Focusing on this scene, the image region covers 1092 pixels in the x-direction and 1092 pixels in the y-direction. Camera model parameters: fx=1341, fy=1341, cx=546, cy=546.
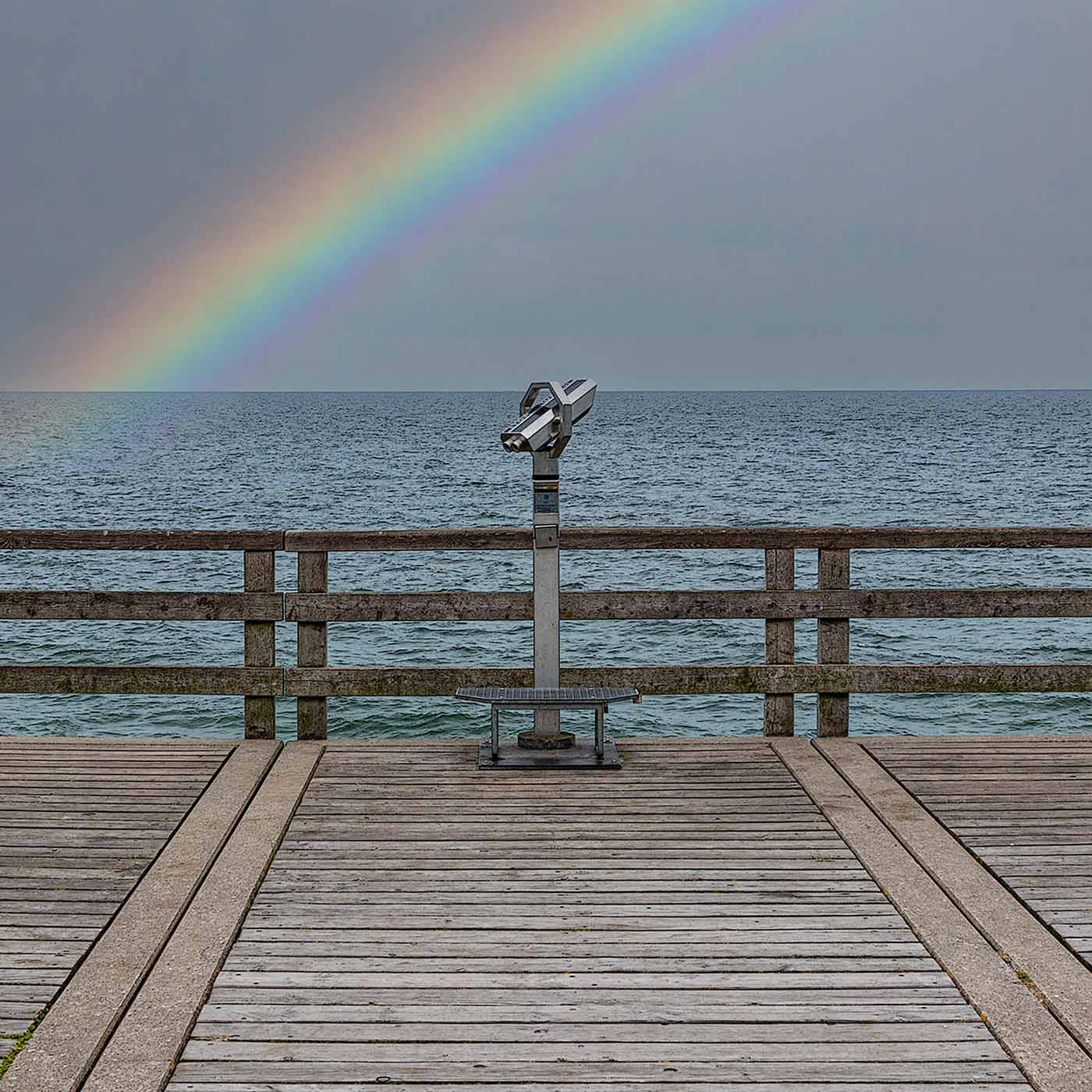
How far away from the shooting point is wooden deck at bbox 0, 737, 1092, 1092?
9.61ft

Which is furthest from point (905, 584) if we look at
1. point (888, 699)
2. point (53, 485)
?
point (53, 485)

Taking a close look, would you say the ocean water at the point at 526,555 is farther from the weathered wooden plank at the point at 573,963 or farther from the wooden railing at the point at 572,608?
the weathered wooden plank at the point at 573,963

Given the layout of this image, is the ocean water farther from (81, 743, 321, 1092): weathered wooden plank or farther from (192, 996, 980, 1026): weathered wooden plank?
(192, 996, 980, 1026): weathered wooden plank

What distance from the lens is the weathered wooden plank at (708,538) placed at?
5.61 metres

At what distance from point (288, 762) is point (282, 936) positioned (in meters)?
1.84

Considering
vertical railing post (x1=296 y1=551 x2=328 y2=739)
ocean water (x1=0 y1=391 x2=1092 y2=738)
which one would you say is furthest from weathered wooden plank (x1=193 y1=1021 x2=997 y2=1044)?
ocean water (x1=0 y1=391 x2=1092 y2=738)

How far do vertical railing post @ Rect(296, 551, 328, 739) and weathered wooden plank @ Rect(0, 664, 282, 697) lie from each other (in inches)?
5.7

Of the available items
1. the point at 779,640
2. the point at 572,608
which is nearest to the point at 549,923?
the point at 572,608

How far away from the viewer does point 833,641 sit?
578 centimetres

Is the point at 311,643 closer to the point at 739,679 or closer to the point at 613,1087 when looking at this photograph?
the point at 739,679

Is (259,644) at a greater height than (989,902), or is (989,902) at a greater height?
(259,644)

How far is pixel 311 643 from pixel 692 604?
5.37 feet

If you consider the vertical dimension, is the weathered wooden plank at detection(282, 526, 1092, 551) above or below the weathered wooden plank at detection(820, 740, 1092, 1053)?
above

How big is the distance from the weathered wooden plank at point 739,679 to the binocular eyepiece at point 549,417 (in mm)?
1067
